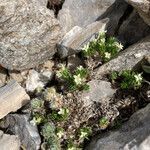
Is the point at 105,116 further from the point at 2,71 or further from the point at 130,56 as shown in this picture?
the point at 2,71

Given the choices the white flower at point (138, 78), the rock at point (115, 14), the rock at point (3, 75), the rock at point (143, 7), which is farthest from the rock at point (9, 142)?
the rock at point (143, 7)

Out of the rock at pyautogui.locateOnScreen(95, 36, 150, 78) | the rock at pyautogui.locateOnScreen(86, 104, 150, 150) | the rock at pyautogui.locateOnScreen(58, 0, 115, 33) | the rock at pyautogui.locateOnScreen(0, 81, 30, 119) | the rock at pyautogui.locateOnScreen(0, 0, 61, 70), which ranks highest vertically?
the rock at pyautogui.locateOnScreen(0, 0, 61, 70)

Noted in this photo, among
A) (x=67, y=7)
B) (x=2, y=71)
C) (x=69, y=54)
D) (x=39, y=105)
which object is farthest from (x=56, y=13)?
(x=39, y=105)

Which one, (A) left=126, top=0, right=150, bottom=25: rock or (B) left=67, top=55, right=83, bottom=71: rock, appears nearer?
(A) left=126, top=0, right=150, bottom=25: rock

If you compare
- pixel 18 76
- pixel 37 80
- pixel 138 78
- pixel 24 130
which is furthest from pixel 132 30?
pixel 24 130

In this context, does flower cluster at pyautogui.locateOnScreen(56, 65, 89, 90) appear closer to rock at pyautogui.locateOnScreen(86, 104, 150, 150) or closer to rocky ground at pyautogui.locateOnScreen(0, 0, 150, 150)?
rocky ground at pyautogui.locateOnScreen(0, 0, 150, 150)

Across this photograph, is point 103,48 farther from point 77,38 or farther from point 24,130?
point 24,130

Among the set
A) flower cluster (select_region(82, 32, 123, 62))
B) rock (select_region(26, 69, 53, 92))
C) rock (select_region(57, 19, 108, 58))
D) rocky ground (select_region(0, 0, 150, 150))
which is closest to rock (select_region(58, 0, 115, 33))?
rocky ground (select_region(0, 0, 150, 150))
